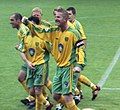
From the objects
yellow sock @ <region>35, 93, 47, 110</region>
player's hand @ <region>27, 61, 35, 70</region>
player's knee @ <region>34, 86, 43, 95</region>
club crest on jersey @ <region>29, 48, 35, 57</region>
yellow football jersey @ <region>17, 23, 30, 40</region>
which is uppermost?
yellow football jersey @ <region>17, 23, 30, 40</region>

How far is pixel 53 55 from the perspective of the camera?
8.41 metres

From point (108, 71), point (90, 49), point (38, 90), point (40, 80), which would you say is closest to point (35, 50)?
point (40, 80)

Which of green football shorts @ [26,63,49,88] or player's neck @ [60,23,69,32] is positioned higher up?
player's neck @ [60,23,69,32]

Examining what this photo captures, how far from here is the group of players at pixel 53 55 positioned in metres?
8.19

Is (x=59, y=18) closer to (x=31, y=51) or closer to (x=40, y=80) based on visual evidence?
(x=31, y=51)

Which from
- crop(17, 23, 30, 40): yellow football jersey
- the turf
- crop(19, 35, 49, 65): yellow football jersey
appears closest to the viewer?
crop(19, 35, 49, 65): yellow football jersey

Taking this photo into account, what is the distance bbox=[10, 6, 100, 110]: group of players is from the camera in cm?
819

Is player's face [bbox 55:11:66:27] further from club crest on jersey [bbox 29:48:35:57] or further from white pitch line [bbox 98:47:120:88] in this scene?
white pitch line [bbox 98:47:120:88]

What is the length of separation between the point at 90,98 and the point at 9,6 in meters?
19.1

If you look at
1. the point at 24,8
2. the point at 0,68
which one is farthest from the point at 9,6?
the point at 0,68

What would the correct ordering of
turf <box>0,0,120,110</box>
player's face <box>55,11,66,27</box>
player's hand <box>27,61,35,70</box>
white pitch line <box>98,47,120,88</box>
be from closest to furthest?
player's face <box>55,11,66,27</box>
player's hand <box>27,61,35,70</box>
turf <box>0,0,120,110</box>
white pitch line <box>98,47,120,88</box>

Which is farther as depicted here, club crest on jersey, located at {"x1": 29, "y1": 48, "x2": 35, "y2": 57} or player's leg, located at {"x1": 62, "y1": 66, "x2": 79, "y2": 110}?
club crest on jersey, located at {"x1": 29, "y1": 48, "x2": 35, "y2": 57}

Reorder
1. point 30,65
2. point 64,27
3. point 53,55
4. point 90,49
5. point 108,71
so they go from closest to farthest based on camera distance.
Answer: point 64,27
point 53,55
point 30,65
point 108,71
point 90,49

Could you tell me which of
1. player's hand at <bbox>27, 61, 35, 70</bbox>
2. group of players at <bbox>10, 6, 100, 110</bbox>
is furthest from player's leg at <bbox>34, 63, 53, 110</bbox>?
player's hand at <bbox>27, 61, 35, 70</bbox>
